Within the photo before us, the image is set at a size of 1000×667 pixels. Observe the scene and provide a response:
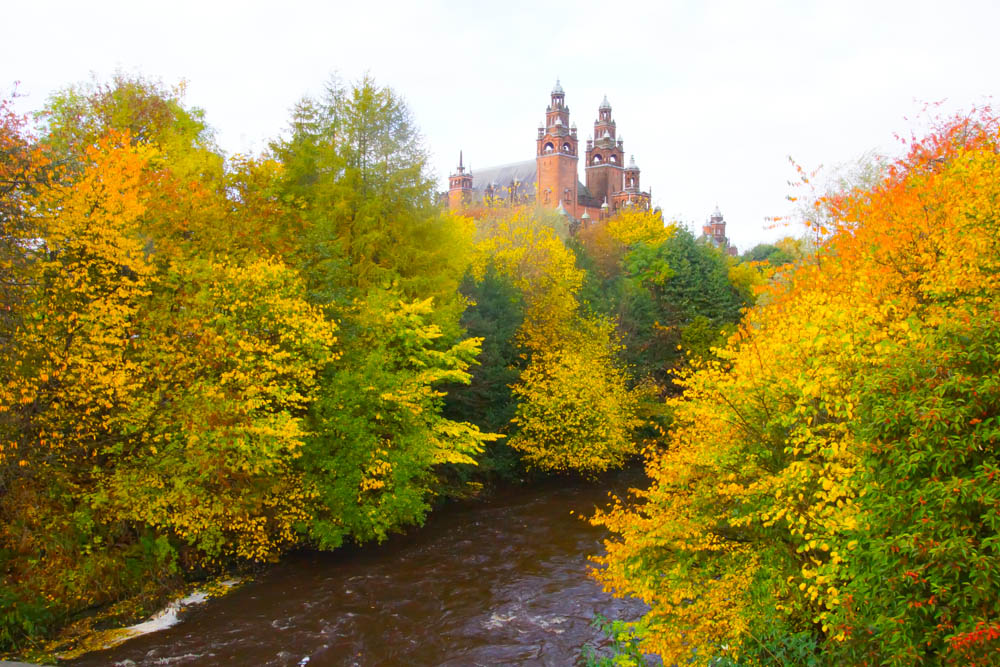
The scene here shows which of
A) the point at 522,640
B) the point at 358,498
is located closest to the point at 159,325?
the point at 358,498

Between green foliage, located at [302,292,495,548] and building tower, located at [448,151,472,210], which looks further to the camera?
building tower, located at [448,151,472,210]

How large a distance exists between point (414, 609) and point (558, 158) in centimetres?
7789

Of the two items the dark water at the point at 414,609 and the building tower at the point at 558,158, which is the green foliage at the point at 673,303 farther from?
the building tower at the point at 558,158

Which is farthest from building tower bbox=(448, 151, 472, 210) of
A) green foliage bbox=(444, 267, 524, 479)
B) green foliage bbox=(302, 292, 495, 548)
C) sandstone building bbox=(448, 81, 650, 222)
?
green foliage bbox=(302, 292, 495, 548)

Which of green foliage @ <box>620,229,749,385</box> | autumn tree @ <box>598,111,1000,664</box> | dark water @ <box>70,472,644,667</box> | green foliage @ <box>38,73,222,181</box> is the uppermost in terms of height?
green foliage @ <box>38,73,222,181</box>

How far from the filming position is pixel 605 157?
100 m

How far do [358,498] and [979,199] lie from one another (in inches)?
692

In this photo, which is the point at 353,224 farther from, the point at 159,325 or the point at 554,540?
the point at 554,540

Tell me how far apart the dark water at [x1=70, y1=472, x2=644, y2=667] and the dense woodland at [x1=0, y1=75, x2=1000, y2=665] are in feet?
4.43

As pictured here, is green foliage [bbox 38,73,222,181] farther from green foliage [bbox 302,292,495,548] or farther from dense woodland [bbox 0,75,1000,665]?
green foliage [bbox 302,292,495,548]

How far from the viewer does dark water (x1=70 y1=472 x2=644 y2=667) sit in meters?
15.7

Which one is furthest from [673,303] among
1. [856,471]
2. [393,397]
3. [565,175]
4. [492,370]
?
[565,175]

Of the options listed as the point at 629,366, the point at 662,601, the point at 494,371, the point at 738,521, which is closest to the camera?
the point at 738,521

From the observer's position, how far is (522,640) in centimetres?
1656
